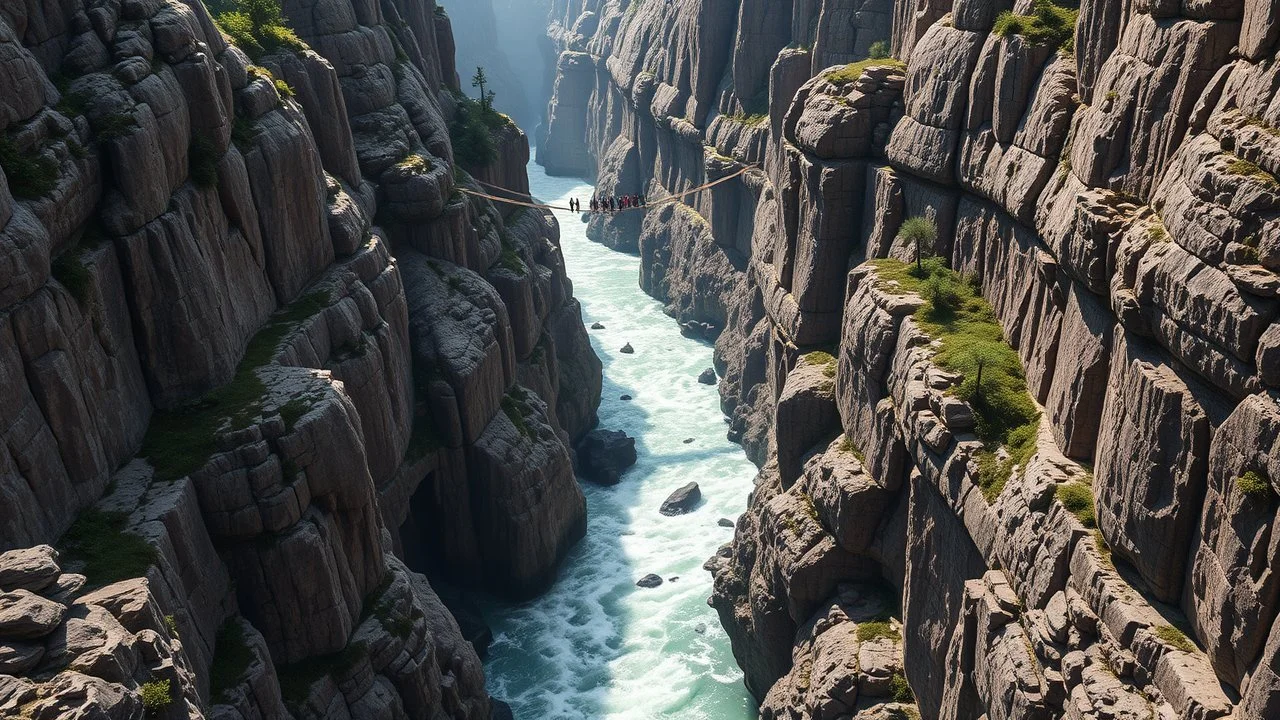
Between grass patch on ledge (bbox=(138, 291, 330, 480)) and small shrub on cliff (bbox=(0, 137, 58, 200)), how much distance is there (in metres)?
8.14

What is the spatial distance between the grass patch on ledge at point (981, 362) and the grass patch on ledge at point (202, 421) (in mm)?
23194

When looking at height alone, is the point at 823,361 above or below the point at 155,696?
below

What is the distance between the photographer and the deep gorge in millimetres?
24062

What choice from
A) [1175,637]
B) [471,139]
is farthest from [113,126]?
[471,139]

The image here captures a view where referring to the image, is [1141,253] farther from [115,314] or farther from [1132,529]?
[115,314]

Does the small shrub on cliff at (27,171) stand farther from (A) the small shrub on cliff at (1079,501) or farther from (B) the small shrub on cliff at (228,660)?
(A) the small shrub on cliff at (1079,501)

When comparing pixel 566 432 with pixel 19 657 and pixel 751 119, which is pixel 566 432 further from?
pixel 19 657

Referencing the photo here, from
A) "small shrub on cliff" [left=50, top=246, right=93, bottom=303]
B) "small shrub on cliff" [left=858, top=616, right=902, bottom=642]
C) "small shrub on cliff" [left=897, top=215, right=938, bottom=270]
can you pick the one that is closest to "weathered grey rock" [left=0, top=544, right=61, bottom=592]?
"small shrub on cliff" [left=50, top=246, right=93, bottom=303]

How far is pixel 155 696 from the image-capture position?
77.1 ft

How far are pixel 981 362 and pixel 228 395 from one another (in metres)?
24.9

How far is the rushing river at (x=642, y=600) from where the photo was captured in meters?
47.6

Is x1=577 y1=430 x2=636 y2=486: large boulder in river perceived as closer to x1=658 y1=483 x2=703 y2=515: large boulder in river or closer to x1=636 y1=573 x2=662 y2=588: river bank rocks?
x1=658 y1=483 x2=703 y2=515: large boulder in river

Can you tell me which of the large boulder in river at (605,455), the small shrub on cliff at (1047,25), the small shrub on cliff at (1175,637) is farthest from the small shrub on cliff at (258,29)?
the small shrub on cliff at (1175,637)

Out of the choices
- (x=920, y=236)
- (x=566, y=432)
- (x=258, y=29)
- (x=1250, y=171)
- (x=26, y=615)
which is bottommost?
(x=566, y=432)
